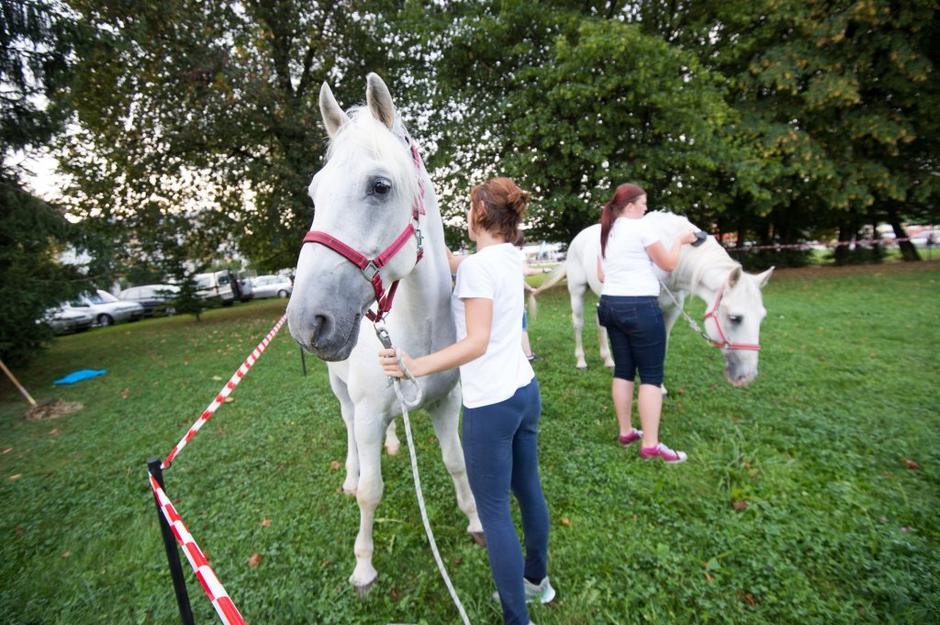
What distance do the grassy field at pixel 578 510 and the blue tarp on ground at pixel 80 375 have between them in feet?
8.13

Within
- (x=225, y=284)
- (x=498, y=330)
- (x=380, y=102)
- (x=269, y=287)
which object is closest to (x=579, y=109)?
(x=380, y=102)

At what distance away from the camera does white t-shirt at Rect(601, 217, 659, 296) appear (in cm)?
312

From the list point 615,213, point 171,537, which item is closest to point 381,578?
point 171,537

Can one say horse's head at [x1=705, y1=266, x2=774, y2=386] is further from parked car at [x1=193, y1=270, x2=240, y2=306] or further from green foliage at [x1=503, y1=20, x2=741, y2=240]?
parked car at [x1=193, y1=270, x2=240, y2=306]

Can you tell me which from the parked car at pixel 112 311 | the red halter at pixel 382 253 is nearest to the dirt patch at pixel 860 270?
the red halter at pixel 382 253

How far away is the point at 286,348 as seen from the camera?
30.5 feet

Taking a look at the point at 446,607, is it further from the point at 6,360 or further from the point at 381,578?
the point at 6,360

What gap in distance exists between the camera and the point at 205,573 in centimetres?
137

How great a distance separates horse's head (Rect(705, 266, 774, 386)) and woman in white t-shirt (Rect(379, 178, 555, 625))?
107 inches

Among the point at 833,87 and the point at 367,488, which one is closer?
the point at 367,488

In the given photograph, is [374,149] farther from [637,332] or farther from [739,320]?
[739,320]

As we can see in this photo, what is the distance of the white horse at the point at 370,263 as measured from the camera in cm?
134

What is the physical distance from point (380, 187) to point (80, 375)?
1020 cm

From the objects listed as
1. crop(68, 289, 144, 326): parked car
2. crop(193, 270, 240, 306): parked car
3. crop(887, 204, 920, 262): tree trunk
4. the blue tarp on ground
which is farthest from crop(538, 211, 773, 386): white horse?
crop(193, 270, 240, 306): parked car
